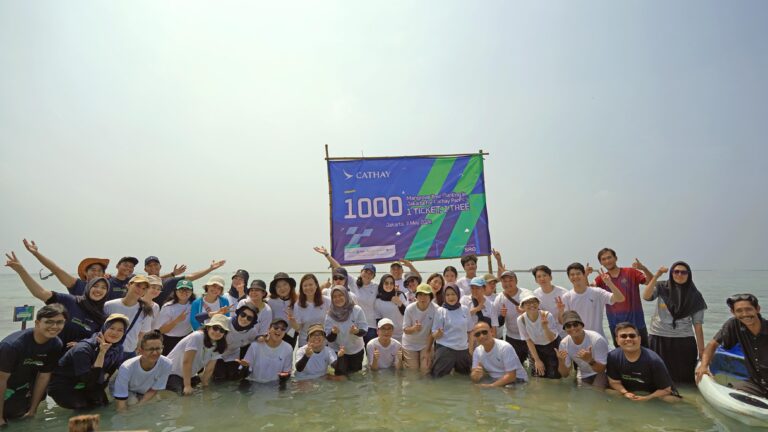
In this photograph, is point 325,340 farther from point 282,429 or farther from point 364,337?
point 282,429

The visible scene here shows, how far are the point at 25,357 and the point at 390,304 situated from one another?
5.18 meters

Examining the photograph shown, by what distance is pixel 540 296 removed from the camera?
266 inches

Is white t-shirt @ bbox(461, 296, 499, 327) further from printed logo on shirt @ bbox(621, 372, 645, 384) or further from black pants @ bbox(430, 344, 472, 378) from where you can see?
printed logo on shirt @ bbox(621, 372, 645, 384)

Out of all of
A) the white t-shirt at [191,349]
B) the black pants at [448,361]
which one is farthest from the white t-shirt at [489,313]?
the white t-shirt at [191,349]

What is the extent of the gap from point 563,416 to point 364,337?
356 cm

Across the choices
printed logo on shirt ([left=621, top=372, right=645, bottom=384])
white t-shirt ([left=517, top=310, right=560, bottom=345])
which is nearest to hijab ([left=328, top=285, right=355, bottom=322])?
white t-shirt ([left=517, top=310, right=560, bottom=345])

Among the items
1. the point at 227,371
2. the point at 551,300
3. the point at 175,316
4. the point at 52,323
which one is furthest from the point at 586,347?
the point at 52,323

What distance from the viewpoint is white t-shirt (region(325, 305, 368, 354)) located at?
21.8 ft

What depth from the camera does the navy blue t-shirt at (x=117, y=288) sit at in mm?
6176

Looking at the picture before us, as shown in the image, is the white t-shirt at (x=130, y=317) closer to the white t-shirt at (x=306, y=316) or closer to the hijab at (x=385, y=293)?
the white t-shirt at (x=306, y=316)

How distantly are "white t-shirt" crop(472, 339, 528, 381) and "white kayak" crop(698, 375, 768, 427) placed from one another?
7.47 feet

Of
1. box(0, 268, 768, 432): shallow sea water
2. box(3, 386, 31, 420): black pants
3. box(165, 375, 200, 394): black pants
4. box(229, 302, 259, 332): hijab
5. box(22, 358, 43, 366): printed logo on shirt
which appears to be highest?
box(229, 302, 259, 332): hijab

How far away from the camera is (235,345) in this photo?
6328 mm

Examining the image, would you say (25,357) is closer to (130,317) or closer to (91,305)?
(91,305)
